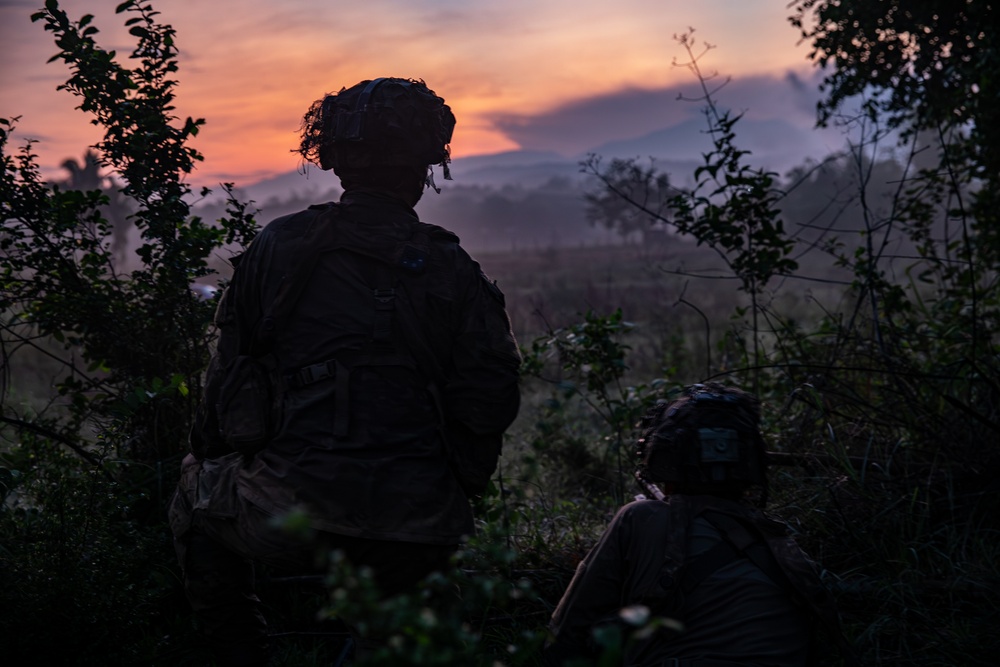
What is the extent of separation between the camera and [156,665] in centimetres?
304

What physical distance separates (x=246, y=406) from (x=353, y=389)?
34 cm

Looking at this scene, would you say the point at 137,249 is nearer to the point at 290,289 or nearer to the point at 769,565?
the point at 290,289

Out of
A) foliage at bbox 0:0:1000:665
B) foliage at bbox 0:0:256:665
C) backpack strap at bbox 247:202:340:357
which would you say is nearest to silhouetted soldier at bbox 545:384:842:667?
foliage at bbox 0:0:1000:665

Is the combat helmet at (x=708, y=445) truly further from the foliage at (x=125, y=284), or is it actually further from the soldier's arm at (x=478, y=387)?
the foliage at (x=125, y=284)

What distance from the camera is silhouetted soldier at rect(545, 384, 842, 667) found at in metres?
2.16

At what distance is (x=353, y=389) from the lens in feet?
8.13

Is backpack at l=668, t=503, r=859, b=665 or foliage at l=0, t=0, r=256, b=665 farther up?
foliage at l=0, t=0, r=256, b=665

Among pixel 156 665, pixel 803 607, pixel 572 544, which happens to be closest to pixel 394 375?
pixel 803 607

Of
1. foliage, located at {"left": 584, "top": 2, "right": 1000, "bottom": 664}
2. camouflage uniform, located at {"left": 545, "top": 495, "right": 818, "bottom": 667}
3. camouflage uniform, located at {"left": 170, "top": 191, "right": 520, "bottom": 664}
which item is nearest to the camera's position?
camouflage uniform, located at {"left": 545, "top": 495, "right": 818, "bottom": 667}

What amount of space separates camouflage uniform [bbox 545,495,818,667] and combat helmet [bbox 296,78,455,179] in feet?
4.46

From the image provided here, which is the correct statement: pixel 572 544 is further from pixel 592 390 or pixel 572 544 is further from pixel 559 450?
pixel 559 450

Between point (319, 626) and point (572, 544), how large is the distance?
4.21ft

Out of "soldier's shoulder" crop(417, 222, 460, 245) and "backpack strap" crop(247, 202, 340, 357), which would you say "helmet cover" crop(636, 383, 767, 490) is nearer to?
"soldier's shoulder" crop(417, 222, 460, 245)

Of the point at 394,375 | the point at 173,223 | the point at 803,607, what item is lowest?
the point at 803,607
